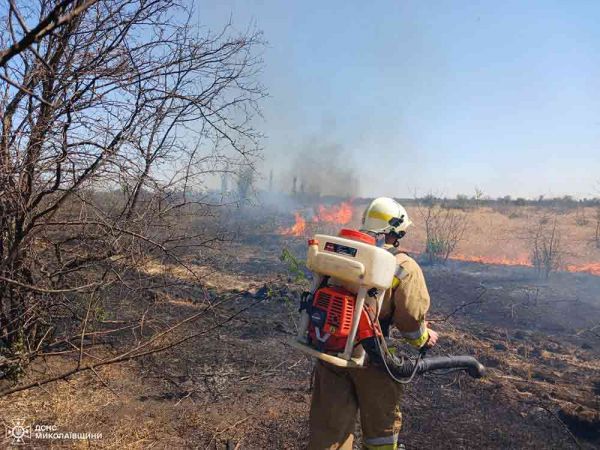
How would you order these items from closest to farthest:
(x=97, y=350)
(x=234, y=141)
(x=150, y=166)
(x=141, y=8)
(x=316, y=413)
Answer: (x=316, y=413) → (x=141, y=8) → (x=150, y=166) → (x=234, y=141) → (x=97, y=350)

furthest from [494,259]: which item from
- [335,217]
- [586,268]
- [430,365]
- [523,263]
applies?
[430,365]

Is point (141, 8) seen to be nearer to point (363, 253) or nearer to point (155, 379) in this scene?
point (363, 253)

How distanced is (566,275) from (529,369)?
38.4 ft

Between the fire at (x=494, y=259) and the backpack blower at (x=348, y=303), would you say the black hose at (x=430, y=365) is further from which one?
the fire at (x=494, y=259)

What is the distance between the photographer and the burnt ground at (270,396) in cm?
383

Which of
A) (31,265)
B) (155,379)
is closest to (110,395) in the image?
(155,379)

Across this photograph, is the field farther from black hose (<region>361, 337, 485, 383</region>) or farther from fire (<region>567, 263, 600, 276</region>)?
fire (<region>567, 263, 600, 276</region>)

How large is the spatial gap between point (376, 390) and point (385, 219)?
1233 mm

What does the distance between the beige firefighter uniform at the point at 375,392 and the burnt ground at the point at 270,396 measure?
3.56 feet

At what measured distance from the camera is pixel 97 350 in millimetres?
5441

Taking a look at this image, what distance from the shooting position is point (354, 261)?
248cm

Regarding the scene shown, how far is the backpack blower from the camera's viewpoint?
8.15 feet

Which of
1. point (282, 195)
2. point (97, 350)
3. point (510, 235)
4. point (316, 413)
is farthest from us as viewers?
point (282, 195)

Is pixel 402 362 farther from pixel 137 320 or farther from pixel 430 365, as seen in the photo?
pixel 137 320
